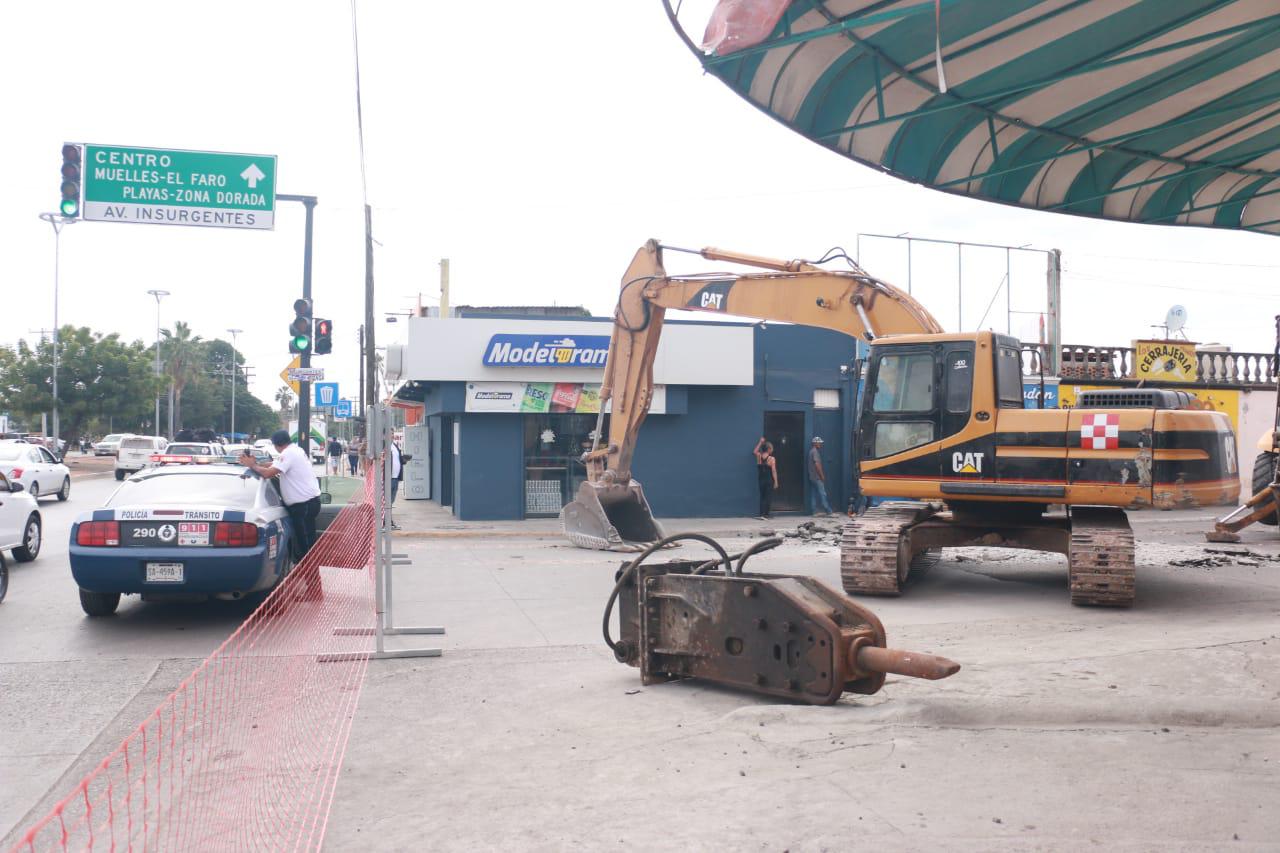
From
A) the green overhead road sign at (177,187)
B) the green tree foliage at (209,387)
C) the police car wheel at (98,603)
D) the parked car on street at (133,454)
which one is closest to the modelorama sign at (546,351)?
the green overhead road sign at (177,187)

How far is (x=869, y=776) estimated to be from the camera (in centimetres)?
509

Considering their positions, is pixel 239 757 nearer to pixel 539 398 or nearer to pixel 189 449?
pixel 539 398

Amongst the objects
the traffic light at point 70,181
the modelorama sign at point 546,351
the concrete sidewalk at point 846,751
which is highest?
the traffic light at point 70,181

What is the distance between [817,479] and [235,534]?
51.8ft

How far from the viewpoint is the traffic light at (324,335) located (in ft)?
61.3

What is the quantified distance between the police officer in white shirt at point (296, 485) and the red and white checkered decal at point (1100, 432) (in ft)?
26.7

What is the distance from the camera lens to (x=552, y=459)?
23.0 metres

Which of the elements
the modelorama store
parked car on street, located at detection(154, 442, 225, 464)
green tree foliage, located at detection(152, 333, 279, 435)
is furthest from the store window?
green tree foliage, located at detection(152, 333, 279, 435)

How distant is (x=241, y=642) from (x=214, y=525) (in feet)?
3.53

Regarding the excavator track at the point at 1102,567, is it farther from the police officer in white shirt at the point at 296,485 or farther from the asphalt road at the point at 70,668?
the asphalt road at the point at 70,668

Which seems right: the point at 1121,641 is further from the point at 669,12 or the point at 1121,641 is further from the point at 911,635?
the point at 669,12

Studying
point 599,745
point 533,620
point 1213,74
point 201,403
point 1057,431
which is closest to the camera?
point 599,745

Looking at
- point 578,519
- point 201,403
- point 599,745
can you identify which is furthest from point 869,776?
point 201,403

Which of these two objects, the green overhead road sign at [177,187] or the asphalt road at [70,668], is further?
the green overhead road sign at [177,187]
